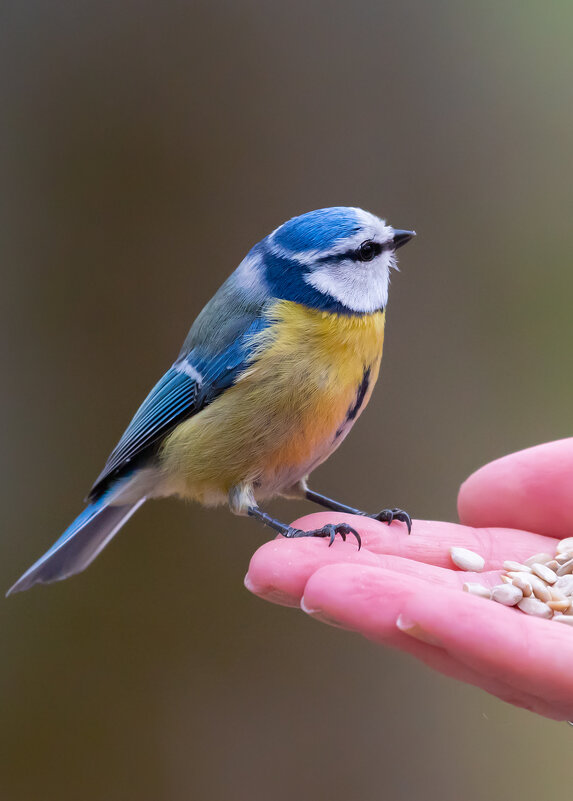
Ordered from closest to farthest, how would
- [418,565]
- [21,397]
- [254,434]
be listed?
[418,565]
[254,434]
[21,397]

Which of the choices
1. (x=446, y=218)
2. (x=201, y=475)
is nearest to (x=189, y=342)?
(x=201, y=475)

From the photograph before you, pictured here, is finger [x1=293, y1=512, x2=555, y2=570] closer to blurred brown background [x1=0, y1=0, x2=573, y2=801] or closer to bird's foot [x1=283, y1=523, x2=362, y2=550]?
bird's foot [x1=283, y1=523, x2=362, y2=550]

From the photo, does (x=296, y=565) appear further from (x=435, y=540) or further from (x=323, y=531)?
(x=435, y=540)

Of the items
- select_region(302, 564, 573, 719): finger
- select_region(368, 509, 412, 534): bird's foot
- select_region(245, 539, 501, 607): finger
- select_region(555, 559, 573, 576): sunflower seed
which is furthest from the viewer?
select_region(368, 509, 412, 534): bird's foot

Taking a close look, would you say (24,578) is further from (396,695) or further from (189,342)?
(396,695)

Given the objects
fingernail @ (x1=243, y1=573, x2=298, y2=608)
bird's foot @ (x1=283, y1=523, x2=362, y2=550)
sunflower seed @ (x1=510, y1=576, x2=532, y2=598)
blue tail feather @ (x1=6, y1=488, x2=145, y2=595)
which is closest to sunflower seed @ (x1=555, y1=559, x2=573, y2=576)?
sunflower seed @ (x1=510, y1=576, x2=532, y2=598)

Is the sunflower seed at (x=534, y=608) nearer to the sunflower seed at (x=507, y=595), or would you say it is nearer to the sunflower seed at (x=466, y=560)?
the sunflower seed at (x=507, y=595)

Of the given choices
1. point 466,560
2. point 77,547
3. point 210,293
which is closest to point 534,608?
point 466,560
